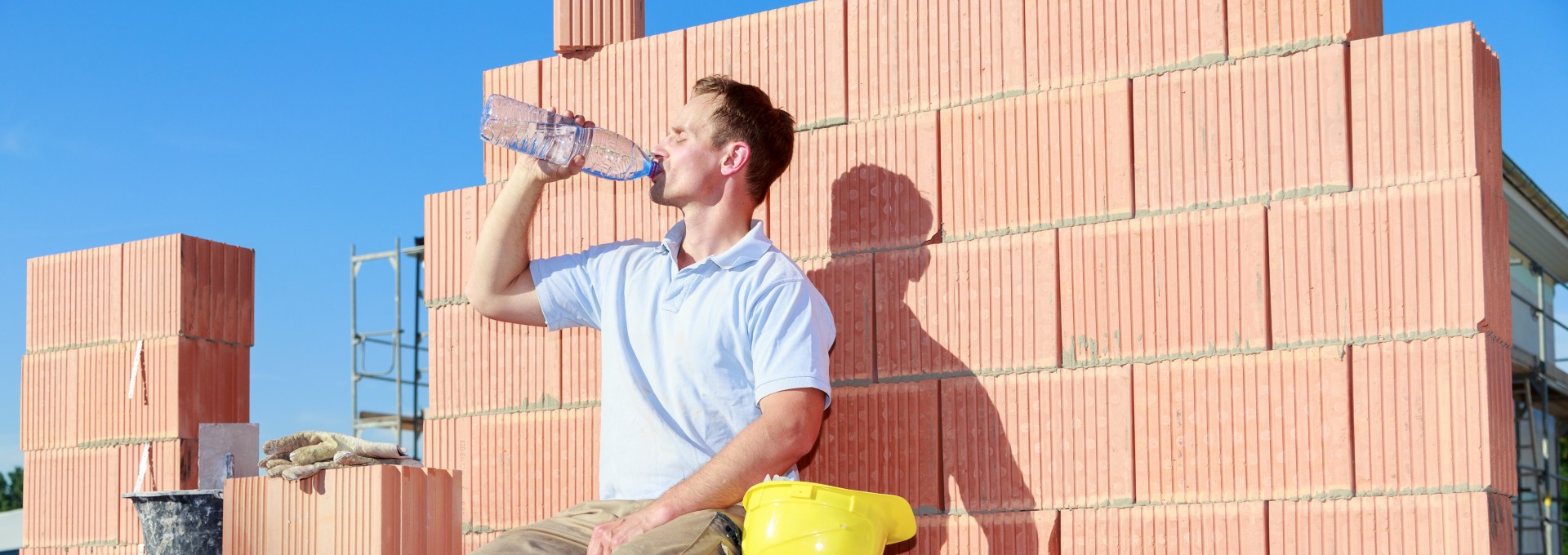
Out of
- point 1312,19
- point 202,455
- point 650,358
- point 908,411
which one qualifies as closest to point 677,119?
point 650,358

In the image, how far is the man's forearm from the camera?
4.23 m

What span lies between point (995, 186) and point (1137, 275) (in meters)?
0.51

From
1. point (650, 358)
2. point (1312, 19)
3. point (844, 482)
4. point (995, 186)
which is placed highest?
point (1312, 19)

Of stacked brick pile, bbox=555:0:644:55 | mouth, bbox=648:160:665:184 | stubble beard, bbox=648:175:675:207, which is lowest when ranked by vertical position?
stubble beard, bbox=648:175:675:207

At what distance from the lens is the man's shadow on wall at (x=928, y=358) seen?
13.9 feet

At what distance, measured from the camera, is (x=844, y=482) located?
15.0 ft

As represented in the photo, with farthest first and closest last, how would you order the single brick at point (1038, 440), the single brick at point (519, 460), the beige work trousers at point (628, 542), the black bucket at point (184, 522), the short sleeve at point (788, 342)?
the black bucket at point (184, 522)
the single brick at point (519, 460)
the single brick at point (1038, 440)
the short sleeve at point (788, 342)
the beige work trousers at point (628, 542)

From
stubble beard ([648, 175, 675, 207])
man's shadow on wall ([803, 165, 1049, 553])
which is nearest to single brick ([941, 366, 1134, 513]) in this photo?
man's shadow on wall ([803, 165, 1049, 553])

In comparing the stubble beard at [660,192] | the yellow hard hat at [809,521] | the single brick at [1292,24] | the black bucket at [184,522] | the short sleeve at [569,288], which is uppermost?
the single brick at [1292,24]

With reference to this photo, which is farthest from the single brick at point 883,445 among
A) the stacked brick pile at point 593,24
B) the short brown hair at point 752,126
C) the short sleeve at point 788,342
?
the stacked brick pile at point 593,24

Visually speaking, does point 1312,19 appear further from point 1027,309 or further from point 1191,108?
point 1027,309

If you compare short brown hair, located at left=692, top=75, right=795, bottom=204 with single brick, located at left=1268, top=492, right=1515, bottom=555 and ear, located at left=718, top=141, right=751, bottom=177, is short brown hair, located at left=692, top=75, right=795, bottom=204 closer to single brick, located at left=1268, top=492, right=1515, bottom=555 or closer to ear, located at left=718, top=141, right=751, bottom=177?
ear, located at left=718, top=141, right=751, bottom=177

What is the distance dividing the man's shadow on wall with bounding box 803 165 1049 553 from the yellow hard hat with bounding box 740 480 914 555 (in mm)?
873

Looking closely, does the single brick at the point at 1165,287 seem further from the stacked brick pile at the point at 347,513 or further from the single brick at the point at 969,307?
the stacked brick pile at the point at 347,513
